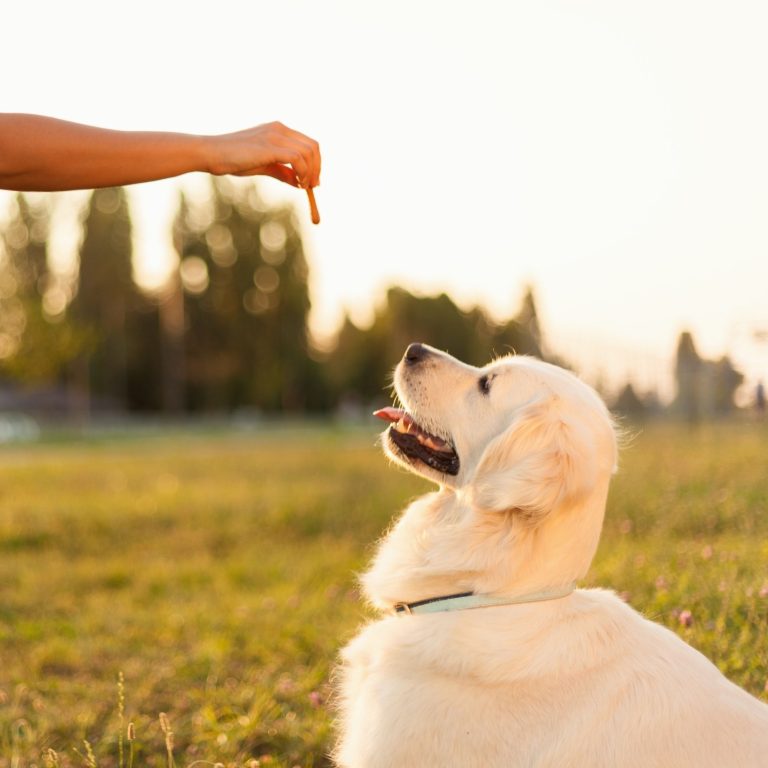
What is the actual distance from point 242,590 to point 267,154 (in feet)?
17.9

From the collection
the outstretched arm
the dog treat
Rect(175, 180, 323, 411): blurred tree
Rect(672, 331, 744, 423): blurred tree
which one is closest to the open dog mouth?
the dog treat

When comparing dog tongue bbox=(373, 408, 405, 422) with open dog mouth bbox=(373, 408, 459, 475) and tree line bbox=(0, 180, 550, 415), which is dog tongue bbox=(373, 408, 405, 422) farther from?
tree line bbox=(0, 180, 550, 415)

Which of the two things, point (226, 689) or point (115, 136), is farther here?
point (226, 689)

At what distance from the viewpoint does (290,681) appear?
4406 millimetres

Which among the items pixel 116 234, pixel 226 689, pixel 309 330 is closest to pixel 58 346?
pixel 116 234

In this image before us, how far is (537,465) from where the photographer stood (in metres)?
2.78

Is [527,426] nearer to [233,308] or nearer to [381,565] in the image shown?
[381,565]

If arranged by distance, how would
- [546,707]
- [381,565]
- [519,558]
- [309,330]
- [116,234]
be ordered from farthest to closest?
[309,330], [116,234], [381,565], [519,558], [546,707]

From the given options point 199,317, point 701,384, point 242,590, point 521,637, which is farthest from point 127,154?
point 199,317

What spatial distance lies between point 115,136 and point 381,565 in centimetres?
161

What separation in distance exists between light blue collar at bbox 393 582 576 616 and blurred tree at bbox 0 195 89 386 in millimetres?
39389

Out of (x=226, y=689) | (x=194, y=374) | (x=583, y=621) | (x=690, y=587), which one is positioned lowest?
(x=194, y=374)

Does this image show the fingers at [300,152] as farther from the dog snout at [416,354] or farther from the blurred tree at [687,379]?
the blurred tree at [687,379]

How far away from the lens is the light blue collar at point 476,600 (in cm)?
278
